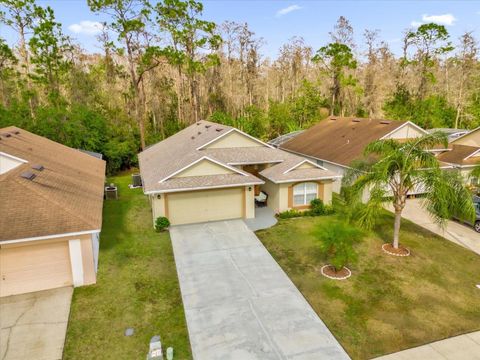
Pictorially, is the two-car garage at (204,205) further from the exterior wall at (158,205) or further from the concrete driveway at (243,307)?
the concrete driveway at (243,307)

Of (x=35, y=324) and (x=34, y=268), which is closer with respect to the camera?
(x=35, y=324)

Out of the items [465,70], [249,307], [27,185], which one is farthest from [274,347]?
[465,70]

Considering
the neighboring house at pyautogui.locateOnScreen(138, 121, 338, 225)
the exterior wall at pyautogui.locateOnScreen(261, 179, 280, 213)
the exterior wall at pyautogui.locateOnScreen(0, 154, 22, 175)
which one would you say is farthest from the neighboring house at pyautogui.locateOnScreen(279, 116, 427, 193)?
the exterior wall at pyautogui.locateOnScreen(0, 154, 22, 175)

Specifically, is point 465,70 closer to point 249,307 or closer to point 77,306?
point 249,307

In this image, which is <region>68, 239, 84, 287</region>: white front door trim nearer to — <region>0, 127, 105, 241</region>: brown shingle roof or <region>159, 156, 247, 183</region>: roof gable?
<region>0, 127, 105, 241</region>: brown shingle roof

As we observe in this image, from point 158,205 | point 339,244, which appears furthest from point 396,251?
point 158,205

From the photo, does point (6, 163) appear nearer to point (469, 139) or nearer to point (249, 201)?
point (249, 201)
